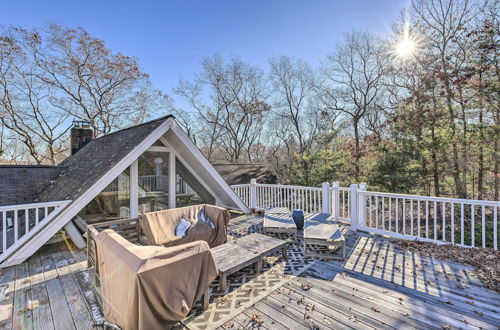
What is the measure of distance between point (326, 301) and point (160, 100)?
2033 centimetres

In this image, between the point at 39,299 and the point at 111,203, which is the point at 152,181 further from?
the point at 39,299

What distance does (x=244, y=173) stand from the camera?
1309 cm

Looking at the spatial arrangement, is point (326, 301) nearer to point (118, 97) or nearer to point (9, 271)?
point (9, 271)

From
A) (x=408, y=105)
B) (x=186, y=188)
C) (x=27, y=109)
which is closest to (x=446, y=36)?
(x=408, y=105)

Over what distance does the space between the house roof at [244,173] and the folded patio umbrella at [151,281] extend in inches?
369

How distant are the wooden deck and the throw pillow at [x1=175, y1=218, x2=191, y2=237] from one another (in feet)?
4.99

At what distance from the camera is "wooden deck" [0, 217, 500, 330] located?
2.51m

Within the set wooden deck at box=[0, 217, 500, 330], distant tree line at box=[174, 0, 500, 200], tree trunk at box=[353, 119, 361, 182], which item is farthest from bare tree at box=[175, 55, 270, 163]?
wooden deck at box=[0, 217, 500, 330]

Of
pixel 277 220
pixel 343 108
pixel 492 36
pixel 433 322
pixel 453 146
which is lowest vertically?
pixel 433 322

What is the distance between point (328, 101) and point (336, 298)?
50.0 feet

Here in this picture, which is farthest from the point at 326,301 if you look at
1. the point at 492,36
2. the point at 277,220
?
the point at 492,36

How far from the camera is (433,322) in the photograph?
248cm

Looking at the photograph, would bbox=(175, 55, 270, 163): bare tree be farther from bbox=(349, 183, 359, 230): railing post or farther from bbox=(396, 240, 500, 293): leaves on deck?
bbox=(396, 240, 500, 293): leaves on deck

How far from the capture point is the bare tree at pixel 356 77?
46.4ft
